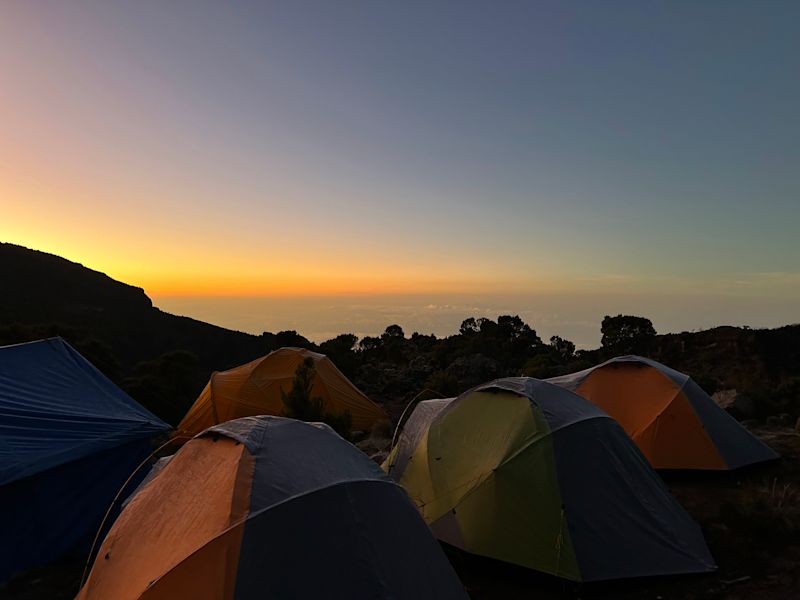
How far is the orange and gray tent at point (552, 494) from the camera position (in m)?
5.40

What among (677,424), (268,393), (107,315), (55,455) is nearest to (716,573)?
(677,424)

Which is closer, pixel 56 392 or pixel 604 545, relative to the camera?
pixel 604 545

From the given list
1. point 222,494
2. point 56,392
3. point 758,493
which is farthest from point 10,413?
point 758,493

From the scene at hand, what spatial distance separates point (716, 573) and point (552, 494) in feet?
5.95

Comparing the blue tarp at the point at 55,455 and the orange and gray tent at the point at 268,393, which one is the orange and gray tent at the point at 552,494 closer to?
the blue tarp at the point at 55,455

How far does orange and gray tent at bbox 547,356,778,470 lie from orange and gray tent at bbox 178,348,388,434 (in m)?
6.36

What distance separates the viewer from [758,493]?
283 inches

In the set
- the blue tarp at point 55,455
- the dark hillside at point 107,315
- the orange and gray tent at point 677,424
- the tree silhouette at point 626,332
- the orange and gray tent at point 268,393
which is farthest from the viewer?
the dark hillside at point 107,315

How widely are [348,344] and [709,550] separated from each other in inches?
1005

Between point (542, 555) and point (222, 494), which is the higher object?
point (222, 494)

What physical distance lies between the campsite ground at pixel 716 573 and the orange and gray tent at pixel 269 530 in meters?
1.52

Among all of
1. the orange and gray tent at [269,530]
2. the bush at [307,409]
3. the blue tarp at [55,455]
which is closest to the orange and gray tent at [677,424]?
the bush at [307,409]

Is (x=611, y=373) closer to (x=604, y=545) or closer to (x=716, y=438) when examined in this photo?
(x=716, y=438)

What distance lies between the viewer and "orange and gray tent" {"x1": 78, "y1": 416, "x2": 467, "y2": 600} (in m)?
3.62
